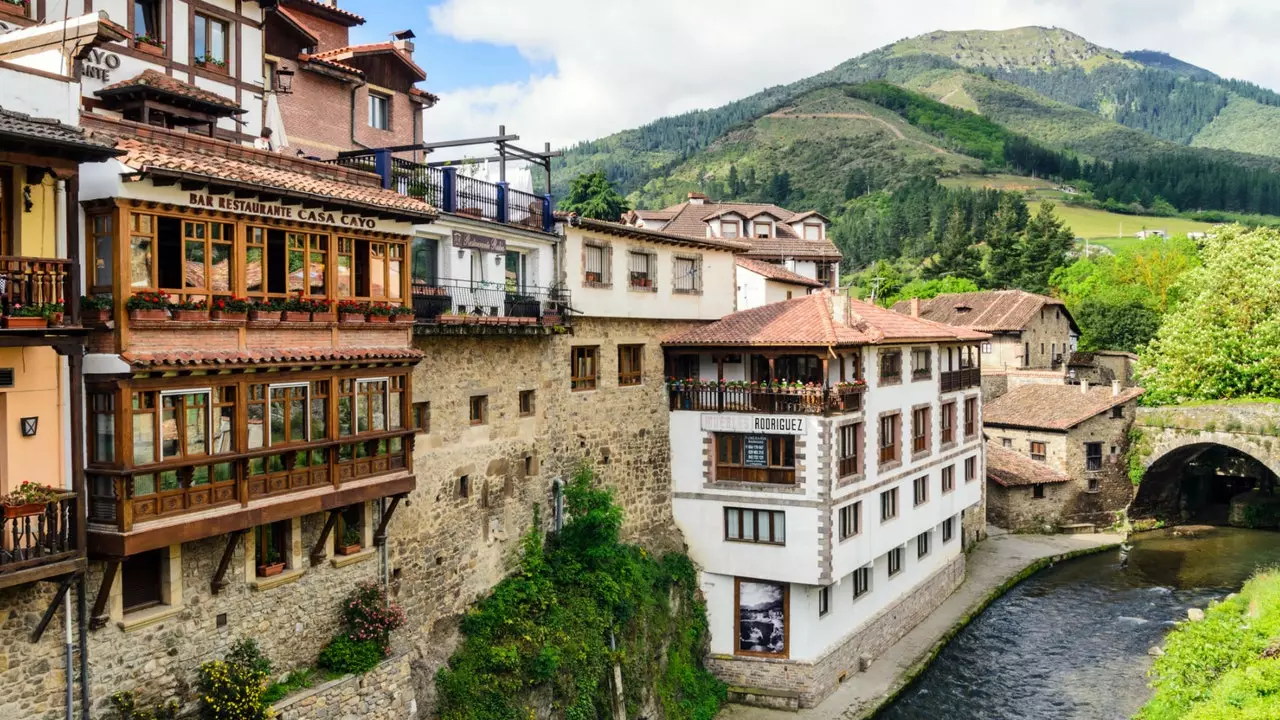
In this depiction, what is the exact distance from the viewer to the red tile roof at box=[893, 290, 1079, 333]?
61562 millimetres

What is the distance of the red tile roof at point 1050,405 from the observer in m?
50.3

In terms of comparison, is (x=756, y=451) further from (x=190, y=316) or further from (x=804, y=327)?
(x=190, y=316)

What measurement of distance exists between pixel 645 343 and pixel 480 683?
11.8 meters

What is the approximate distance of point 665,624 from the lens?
27641 mm

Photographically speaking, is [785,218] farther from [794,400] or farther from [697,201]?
[794,400]

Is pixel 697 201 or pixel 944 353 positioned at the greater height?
pixel 697 201

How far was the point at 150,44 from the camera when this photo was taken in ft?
66.5

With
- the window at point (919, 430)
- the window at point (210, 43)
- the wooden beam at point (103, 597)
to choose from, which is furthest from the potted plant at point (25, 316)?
the window at point (919, 430)

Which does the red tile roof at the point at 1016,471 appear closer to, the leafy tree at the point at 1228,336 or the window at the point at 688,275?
the leafy tree at the point at 1228,336

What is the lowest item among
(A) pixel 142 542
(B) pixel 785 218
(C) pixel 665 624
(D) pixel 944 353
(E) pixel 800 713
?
(E) pixel 800 713

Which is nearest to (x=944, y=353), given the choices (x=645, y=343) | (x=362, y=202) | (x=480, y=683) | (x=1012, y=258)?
(x=645, y=343)

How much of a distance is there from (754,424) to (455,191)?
11385 mm

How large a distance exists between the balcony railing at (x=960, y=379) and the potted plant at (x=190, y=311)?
2812cm

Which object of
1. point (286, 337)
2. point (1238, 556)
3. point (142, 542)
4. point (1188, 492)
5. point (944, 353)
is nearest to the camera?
point (142, 542)
